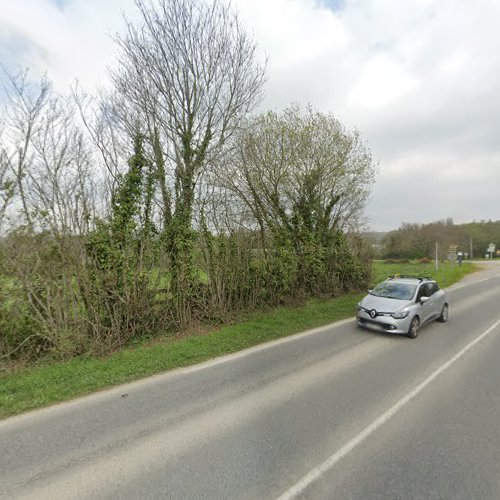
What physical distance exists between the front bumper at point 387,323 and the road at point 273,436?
1.48 metres

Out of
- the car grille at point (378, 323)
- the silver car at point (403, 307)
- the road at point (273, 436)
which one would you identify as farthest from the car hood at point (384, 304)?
the road at point (273, 436)

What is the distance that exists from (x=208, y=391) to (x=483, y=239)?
249ft

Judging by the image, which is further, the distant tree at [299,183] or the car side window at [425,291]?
the distant tree at [299,183]

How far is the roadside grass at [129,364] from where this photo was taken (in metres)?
4.28

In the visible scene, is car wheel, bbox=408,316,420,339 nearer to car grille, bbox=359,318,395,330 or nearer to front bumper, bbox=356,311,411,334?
front bumper, bbox=356,311,411,334

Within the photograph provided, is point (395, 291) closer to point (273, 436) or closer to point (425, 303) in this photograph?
point (425, 303)

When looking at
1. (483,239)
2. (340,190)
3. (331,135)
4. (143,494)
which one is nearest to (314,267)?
(340,190)

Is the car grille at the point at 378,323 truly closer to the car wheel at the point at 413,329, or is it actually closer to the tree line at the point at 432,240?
the car wheel at the point at 413,329

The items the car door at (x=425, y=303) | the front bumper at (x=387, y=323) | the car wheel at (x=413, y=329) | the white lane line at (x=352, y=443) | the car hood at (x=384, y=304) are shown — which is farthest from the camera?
the car door at (x=425, y=303)

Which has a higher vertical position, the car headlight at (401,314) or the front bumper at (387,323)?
the car headlight at (401,314)

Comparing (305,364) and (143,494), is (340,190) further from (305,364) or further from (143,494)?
(143,494)

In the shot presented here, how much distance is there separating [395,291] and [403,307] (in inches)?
40.6

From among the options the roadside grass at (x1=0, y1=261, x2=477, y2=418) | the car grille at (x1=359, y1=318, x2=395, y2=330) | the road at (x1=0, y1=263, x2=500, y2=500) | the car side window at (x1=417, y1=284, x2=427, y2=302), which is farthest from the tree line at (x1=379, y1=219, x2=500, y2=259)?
the road at (x1=0, y1=263, x2=500, y2=500)

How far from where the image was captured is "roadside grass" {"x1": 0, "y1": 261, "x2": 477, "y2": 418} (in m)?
4.28
